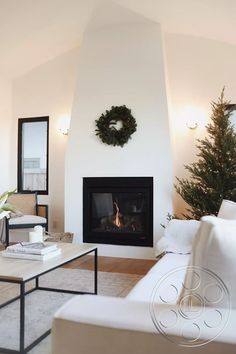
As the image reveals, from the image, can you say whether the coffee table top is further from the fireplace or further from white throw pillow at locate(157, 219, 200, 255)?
the fireplace

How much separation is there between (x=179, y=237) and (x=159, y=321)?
2.00 meters

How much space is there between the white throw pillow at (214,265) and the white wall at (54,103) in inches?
184

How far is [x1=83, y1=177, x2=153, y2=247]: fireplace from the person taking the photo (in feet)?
15.5

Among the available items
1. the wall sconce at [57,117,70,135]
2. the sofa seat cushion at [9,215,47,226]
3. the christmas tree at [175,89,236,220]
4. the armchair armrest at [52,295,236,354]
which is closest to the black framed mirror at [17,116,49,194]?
the wall sconce at [57,117,70,135]

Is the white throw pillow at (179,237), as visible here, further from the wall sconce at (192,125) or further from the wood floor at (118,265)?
the wall sconce at (192,125)

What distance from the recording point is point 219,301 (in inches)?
40.6

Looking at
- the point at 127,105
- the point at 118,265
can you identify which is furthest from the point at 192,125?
the point at 118,265

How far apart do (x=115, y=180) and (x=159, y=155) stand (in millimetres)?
688

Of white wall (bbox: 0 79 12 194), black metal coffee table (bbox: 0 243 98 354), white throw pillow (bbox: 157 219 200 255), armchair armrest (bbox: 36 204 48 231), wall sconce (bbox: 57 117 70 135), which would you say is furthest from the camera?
white wall (bbox: 0 79 12 194)

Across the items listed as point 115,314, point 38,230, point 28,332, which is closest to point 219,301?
point 115,314

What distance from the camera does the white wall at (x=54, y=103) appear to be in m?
5.58

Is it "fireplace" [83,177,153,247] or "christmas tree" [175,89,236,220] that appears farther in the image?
"fireplace" [83,177,153,247]

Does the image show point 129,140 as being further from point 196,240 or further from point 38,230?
point 196,240

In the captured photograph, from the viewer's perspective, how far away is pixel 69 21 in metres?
4.68
